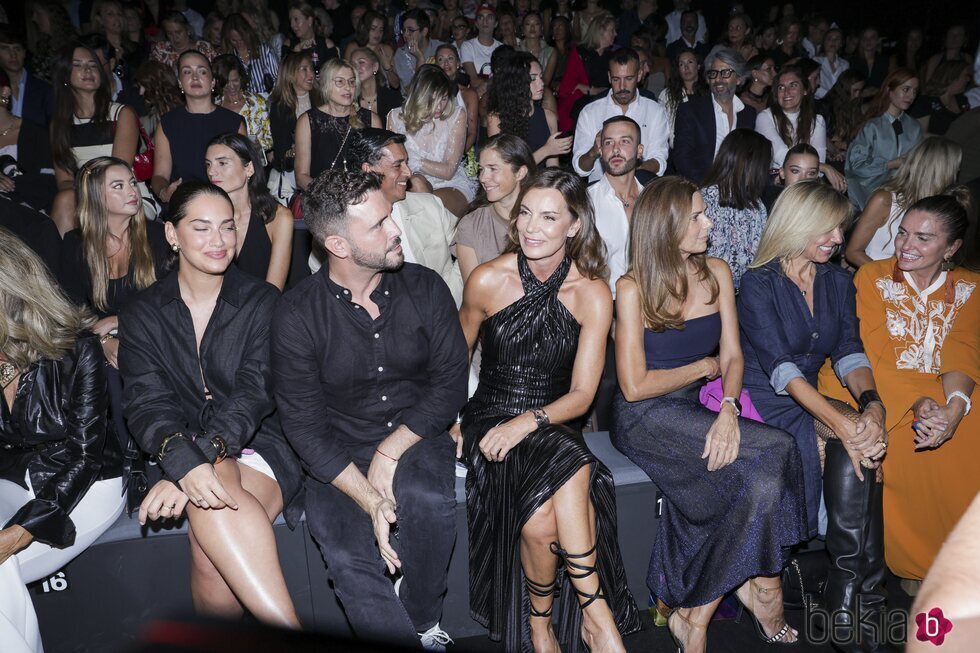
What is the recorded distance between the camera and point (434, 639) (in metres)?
2.40

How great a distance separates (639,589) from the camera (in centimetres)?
279

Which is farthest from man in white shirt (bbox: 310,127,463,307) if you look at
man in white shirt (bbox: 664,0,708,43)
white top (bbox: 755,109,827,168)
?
man in white shirt (bbox: 664,0,708,43)

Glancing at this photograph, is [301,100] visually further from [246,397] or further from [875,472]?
[875,472]

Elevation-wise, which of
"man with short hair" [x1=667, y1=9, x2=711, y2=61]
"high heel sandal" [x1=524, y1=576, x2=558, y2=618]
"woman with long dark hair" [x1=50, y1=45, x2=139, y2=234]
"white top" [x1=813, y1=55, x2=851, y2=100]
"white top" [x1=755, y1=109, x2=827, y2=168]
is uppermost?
"man with short hair" [x1=667, y1=9, x2=711, y2=61]

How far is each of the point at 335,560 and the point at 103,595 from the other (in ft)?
2.62

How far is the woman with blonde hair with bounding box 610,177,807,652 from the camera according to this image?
8.23 ft

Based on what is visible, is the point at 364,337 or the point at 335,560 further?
the point at 364,337

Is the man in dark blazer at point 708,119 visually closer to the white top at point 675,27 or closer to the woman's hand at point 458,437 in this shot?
the woman's hand at point 458,437

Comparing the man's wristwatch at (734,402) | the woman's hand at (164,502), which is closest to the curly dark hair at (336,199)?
the woman's hand at (164,502)

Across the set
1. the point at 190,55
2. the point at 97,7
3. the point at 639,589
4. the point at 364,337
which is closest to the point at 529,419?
the point at 364,337

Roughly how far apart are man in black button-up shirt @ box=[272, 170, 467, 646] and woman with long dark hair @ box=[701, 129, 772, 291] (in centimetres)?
188

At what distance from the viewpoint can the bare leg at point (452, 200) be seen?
456cm

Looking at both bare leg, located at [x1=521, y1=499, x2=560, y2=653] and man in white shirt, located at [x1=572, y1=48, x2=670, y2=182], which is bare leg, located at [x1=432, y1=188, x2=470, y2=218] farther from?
bare leg, located at [x1=521, y1=499, x2=560, y2=653]

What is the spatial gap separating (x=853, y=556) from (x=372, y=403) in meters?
1.75
